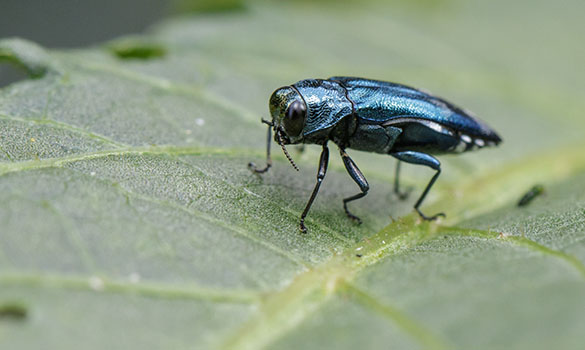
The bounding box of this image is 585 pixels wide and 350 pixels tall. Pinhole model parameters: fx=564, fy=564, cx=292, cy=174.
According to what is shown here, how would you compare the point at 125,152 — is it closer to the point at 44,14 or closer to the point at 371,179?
the point at 371,179

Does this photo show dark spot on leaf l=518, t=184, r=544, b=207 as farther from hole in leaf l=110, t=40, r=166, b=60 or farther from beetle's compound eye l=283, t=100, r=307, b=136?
hole in leaf l=110, t=40, r=166, b=60

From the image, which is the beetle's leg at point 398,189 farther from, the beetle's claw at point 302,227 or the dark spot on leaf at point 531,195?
the beetle's claw at point 302,227

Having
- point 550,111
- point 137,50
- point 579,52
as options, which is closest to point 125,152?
point 137,50

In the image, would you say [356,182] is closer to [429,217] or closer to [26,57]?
[429,217]

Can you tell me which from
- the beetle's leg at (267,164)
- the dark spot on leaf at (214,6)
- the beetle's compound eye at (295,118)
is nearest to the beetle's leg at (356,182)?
the beetle's compound eye at (295,118)

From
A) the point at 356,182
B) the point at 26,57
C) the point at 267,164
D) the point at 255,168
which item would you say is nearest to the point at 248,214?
the point at 255,168

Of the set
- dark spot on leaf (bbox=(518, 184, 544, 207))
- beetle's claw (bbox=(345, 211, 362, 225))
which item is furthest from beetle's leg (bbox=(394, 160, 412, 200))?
dark spot on leaf (bbox=(518, 184, 544, 207))
